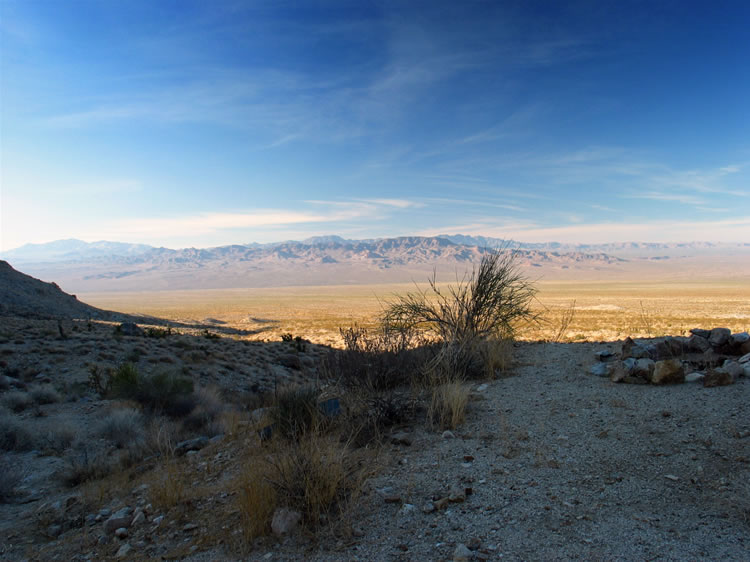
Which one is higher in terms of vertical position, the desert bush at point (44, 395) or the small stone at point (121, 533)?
the small stone at point (121, 533)

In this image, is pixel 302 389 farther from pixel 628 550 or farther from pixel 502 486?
pixel 628 550

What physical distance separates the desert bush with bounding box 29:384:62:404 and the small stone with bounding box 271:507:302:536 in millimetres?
9072

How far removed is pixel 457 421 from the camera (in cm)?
555

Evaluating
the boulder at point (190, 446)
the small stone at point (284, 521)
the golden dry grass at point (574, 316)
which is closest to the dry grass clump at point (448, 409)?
the small stone at point (284, 521)

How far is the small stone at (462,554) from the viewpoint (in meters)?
2.97

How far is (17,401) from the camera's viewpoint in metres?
9.46

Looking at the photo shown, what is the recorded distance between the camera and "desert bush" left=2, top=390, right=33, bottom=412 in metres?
9.35

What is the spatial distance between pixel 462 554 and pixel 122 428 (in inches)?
280

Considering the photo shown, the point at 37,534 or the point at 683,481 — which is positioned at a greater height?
the point at 683,481

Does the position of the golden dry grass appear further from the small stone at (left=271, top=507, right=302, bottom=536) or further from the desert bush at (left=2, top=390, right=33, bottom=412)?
the small stone at (left=271, top=507, right=302, bottom=536)

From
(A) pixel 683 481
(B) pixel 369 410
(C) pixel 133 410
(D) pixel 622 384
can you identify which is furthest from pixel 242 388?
(A) pixel 683 481

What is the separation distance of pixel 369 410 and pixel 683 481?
3328 millimetres

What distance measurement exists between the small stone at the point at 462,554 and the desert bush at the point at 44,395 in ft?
34.4

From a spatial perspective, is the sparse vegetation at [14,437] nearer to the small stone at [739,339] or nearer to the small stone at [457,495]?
the small stone at [457,495]
